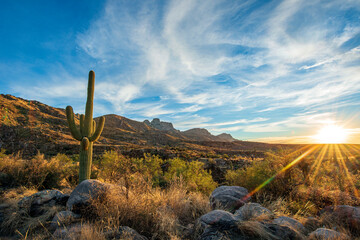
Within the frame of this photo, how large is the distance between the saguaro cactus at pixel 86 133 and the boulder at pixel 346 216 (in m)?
9.19

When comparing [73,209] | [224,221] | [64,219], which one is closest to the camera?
[224,221]

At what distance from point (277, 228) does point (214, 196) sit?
248cm

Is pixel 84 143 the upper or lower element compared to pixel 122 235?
upper

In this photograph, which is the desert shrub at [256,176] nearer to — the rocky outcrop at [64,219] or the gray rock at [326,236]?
the gray rock at [326,236]

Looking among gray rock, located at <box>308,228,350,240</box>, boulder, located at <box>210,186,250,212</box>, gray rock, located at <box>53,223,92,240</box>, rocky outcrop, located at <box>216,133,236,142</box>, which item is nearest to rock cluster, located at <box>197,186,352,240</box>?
gray rock, located at <box>308,228,350,240</box>

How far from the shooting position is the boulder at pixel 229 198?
5270mm

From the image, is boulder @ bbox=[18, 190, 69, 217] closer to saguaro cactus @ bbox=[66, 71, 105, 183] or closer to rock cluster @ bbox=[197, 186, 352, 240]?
saguaro cactus @ bbox=[66, 71, 105, 183]

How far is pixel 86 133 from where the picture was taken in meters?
8.72

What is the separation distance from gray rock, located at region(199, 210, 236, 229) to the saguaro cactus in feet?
22.2

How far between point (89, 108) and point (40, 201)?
5217 millimetres

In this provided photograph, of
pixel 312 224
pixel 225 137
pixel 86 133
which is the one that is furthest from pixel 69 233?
pixel 225 137

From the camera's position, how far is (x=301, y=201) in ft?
19.4

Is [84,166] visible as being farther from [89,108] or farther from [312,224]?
[312,224]

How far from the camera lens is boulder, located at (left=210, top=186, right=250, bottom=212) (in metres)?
5.27
